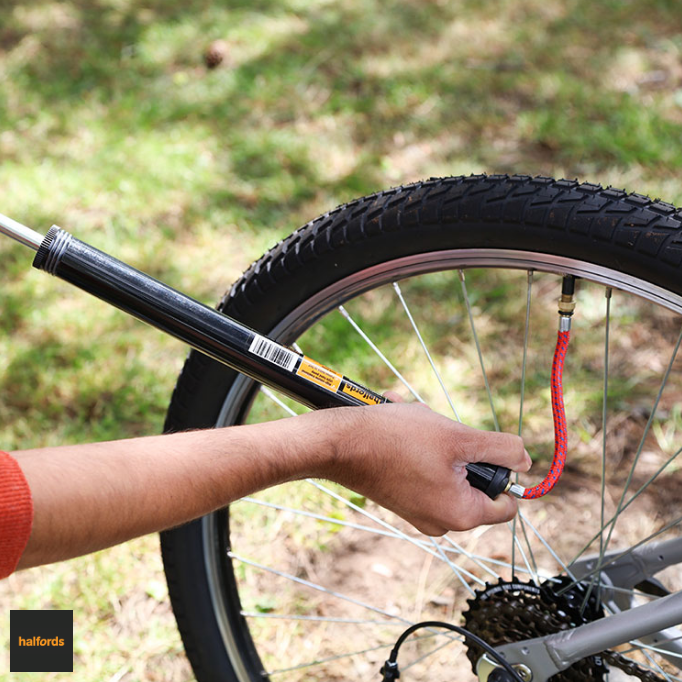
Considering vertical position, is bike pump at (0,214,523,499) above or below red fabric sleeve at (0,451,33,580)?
above

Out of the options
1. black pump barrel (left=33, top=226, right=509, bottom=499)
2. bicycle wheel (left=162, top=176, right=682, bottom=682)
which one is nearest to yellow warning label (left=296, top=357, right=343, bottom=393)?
black pump barrel (left=33, top=226, right=509, bottom=499)

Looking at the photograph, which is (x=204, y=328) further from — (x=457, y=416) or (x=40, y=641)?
(x=40, y=641)

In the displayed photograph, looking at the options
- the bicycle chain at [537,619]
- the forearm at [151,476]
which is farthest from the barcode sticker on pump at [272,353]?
the bicycle chain at [537,619]

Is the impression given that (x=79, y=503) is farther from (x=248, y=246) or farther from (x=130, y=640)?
(x=248, y=246)

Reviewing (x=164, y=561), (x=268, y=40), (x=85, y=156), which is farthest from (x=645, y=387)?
(x=268, y=40)

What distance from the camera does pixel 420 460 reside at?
946 mm

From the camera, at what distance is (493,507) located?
3.17 feet

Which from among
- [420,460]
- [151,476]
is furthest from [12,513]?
[420,460]

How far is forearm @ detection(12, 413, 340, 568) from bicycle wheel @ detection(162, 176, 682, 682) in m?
0.35

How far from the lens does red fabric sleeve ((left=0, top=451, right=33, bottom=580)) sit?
2.43 ft

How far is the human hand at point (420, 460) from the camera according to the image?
94 cm

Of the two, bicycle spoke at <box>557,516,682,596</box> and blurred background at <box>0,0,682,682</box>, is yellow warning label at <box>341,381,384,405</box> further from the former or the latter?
blurred background at <box>0,0,682,682</box>

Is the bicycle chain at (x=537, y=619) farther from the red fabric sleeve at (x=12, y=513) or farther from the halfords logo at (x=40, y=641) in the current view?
the halfords logo at (x=40, y=641)

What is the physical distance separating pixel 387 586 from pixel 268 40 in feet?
9.10
